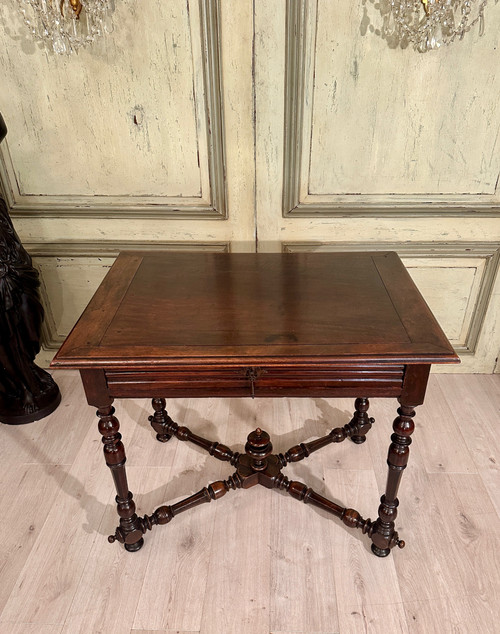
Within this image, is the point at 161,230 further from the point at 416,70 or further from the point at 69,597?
the point at 69,597

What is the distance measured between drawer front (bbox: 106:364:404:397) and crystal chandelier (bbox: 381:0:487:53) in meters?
1.33

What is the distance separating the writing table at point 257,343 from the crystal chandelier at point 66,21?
880mm

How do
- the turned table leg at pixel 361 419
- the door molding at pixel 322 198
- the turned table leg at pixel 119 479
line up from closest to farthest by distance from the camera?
the turned table leg at pixel 119 479, the door molding at pixel 322 198, the turned table leg at pixel 361 419

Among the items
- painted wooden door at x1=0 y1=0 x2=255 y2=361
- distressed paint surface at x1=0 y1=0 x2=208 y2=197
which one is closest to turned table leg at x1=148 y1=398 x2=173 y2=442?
painted wooden door at x1=0 y1=0 x2=255 y2=361

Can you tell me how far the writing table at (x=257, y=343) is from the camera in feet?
4.55

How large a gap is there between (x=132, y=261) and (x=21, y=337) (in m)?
0.68

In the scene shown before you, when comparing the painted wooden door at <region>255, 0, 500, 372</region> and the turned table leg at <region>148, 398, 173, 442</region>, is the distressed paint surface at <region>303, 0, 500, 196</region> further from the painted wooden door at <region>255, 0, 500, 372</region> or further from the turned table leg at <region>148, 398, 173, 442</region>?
the turned table leg at <region>148, 398, 173, 442</region>

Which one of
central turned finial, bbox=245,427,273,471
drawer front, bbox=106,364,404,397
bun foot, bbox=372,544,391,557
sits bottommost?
bun foot, bbox=372,544,391,557

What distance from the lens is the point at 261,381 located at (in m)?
1.47

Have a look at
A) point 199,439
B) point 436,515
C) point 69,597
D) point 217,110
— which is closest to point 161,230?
point 217,110

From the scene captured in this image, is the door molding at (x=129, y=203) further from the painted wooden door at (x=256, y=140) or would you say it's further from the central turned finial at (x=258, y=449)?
the central turned finial at (x=258, y=449)

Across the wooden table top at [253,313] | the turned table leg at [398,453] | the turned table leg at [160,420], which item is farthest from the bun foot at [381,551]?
the turned table leg at [160,420]

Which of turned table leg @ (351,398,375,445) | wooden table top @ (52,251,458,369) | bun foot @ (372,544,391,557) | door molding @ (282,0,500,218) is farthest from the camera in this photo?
turned table leg @ (351,398,375,445)

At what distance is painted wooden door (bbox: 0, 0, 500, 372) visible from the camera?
192 cm
